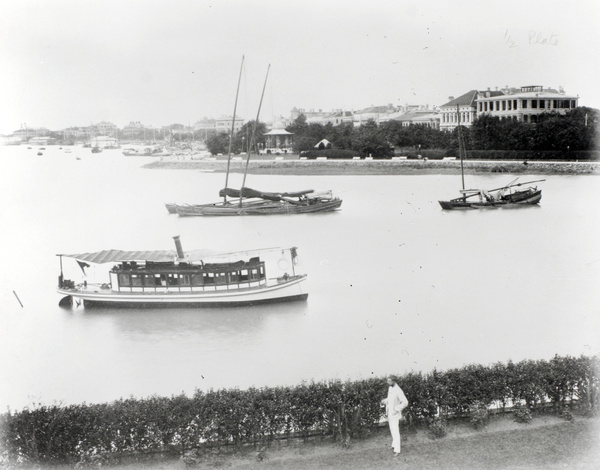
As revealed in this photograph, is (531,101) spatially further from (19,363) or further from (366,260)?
(19,363)

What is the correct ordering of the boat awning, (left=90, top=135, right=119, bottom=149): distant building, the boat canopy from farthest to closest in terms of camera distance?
the boat canopy → (left=90, top=135, right=119, bottom=149): distant building → the boat awning

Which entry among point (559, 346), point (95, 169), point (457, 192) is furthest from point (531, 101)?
point (95, 169)

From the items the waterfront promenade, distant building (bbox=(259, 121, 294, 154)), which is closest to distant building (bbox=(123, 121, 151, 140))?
the waterfront promenade

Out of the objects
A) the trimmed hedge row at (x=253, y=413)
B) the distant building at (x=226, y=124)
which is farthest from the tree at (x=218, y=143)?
the trimmed hedge row at (x=253, y=413)

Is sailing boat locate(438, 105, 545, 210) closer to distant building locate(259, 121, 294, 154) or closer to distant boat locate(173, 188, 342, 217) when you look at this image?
distant boat locate(173, 188, 342, 217)

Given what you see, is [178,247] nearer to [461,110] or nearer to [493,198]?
[493,198]

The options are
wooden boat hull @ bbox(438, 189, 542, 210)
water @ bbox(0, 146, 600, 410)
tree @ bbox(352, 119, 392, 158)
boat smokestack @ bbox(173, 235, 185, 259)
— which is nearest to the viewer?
water @ bbox(0, 146, 600, 410)
